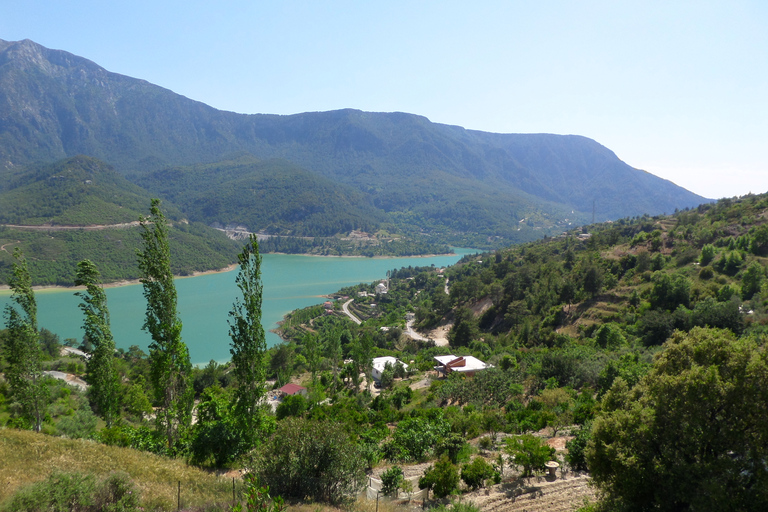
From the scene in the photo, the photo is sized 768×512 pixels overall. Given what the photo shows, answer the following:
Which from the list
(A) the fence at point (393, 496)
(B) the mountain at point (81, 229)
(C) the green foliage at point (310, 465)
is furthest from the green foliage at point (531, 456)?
(B) the mountain at point (81, 229)

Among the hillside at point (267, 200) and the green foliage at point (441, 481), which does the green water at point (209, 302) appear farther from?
the hillside at point (267, 200)

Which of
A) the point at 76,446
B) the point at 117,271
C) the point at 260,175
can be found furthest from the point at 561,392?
the point at 260,175

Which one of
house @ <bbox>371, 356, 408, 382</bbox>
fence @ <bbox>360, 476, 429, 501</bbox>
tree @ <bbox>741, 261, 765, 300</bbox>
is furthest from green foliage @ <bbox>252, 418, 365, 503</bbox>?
tree @ <bbox>741, 261, 765, 300</bbox>

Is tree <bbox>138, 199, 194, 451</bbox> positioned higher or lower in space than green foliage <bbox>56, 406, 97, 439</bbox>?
higher

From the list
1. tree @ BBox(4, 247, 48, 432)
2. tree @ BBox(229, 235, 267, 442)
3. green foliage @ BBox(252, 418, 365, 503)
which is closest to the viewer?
green foliage @ BBox(252, 418, 365, 503)

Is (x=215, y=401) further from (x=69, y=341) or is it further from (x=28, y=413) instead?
(x=69, y=341)

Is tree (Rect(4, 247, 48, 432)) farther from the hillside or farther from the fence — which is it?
the hillside
